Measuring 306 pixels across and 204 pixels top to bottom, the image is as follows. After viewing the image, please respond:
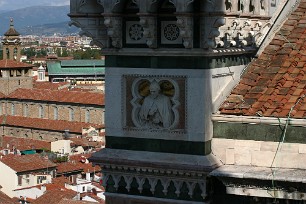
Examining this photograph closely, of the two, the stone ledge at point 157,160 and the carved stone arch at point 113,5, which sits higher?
the carved stone arch at point 113,5

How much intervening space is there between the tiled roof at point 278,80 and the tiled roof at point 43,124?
7339cm

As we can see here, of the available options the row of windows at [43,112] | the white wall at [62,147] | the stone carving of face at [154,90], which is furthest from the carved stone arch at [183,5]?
the row of windows at [43,112]

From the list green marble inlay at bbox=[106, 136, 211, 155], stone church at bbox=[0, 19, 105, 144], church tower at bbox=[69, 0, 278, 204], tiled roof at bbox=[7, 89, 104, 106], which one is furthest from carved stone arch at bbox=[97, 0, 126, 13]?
tiled roof at bbox=[7, 89, 104, 106]

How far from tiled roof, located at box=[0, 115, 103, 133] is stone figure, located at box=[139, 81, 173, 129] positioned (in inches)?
2919

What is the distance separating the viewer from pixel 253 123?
661 cm

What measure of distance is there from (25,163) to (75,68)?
3348 inches

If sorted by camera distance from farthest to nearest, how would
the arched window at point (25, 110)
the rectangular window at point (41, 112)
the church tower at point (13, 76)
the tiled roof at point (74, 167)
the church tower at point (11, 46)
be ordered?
the church tower at point (11, 46), the church tower at point (13, 76), the arched window at point (25, 110), the rectangular window at point (41, 112), the tiled roof at point (74, 167)

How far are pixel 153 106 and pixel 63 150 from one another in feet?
194

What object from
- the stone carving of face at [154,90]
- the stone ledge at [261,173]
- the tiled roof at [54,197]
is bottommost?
the tiled roof at [54,197]

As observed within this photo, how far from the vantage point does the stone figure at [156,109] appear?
21.6ft

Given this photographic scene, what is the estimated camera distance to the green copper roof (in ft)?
434

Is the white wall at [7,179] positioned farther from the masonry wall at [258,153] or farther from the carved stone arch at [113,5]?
the masonry wall at [258,153]

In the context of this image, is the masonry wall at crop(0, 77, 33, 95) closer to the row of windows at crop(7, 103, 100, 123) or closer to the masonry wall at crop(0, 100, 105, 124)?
the masonry wall at crop(0, 100, 105, 124)

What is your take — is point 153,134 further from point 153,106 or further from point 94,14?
point 94,14
